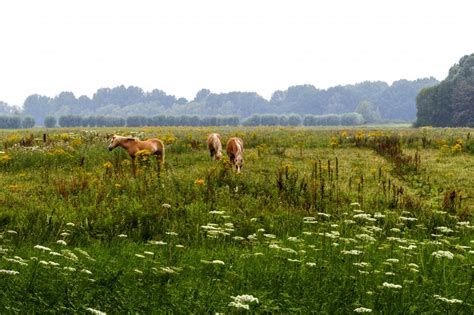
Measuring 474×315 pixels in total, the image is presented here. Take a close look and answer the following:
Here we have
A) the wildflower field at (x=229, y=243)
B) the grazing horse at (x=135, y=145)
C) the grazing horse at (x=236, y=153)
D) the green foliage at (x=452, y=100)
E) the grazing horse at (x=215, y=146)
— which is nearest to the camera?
the wildflower field at (x=229, y=243)

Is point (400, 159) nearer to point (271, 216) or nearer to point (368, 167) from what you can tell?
point (368, 167)

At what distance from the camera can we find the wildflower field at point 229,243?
5.53m

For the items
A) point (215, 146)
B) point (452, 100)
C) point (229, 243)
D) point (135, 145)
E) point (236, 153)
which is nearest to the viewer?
point (229, 243)

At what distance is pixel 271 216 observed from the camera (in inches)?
415

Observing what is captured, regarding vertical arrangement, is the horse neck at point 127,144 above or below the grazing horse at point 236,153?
above

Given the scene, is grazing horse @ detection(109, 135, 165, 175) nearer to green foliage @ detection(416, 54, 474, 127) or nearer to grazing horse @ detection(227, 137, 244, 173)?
grazing horse @ detection(227, 137, 244, 173)

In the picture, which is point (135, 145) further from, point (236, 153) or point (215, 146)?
point (215, 146)

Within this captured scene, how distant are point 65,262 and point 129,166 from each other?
10.5m

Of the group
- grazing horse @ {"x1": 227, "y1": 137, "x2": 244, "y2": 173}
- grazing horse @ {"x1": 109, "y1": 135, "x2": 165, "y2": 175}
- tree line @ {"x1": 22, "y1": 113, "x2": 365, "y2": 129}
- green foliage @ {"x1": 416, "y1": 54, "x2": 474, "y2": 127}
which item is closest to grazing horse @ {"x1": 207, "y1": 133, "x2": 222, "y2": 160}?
grazing horse @ {"x1": 227, "y1": 137, "x2": 244, "y2": 173}

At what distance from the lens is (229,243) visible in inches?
338

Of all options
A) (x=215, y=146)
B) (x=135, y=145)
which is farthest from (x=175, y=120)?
(x=135, y=145)

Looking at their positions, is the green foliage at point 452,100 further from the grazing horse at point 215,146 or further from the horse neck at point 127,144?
the horse neck at point 127,144

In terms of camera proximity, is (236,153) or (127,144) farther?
(236,153)

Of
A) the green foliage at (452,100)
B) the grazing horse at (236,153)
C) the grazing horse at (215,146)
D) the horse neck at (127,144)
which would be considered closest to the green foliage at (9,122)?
the green foliage at (452,100)
